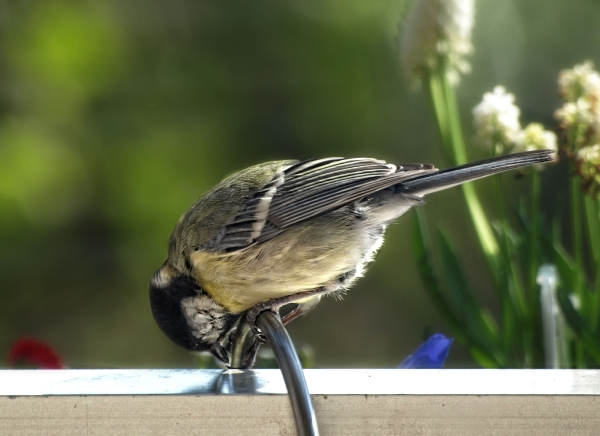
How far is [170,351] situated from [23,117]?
2.53 ft

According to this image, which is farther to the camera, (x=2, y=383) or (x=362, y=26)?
(x=362, y=26)

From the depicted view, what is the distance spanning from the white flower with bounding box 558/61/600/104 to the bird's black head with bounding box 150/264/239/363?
0.59 m

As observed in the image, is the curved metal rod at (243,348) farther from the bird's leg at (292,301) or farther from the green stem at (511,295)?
the green stem at (511,295)

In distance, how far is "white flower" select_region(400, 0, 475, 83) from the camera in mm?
1180

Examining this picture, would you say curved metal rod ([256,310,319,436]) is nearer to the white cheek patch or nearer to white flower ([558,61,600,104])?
the white cheek patch

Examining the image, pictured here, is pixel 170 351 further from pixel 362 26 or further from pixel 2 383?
pixel 2 383

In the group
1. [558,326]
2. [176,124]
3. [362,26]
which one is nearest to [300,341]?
[176,124]

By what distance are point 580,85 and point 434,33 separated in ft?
0.82

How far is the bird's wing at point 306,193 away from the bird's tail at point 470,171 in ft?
0.07

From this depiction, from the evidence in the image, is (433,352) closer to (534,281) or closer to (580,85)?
(534,281)

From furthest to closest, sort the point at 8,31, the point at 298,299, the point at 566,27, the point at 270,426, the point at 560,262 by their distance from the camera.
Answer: the point at 8,31
the point at 566,27
the point at 560,262
the point at 298,299
the point at 270,426

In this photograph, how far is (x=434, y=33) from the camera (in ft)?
3.94

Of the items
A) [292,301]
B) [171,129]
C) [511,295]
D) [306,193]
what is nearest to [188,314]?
[292,301]

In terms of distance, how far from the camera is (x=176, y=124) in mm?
2049
